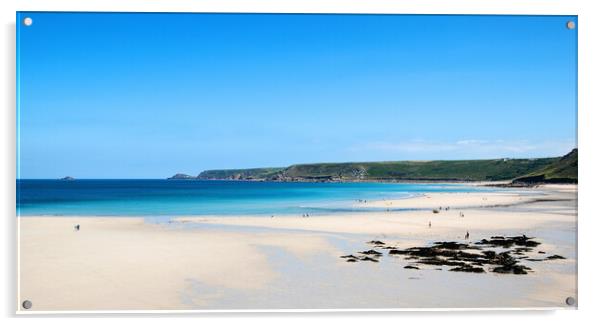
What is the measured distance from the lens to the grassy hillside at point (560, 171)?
5.19 meters

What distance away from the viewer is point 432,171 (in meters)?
7.93

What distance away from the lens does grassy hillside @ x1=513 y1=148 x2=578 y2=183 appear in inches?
204

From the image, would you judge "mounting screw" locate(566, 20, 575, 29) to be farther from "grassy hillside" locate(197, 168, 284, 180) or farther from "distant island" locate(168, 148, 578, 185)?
"grassy hillside" locate(197, 168, 284, 180)

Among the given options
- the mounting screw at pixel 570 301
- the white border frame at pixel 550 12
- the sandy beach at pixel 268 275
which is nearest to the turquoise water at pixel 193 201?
the sandy beach at pixel 268 275

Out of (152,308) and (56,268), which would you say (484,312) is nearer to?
(152,308)

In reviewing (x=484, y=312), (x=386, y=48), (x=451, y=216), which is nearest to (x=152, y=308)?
(x=484, y=312)

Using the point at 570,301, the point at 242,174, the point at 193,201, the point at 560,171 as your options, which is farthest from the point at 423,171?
the point at 193,201

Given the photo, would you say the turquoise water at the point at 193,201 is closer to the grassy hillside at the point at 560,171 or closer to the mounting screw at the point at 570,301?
the grassy hillside at the point at 560,171

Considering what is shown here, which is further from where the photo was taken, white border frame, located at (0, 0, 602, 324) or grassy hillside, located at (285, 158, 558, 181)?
grassy hillside, located at (285, 158, 558, 181)

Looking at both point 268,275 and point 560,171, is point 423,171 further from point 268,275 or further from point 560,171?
point 268,275

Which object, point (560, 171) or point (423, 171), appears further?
point (423, 171)

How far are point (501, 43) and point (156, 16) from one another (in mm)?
3873

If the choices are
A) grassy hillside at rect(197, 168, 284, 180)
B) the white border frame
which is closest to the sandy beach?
the white border frame

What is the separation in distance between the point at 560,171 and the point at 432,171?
2.49 m
